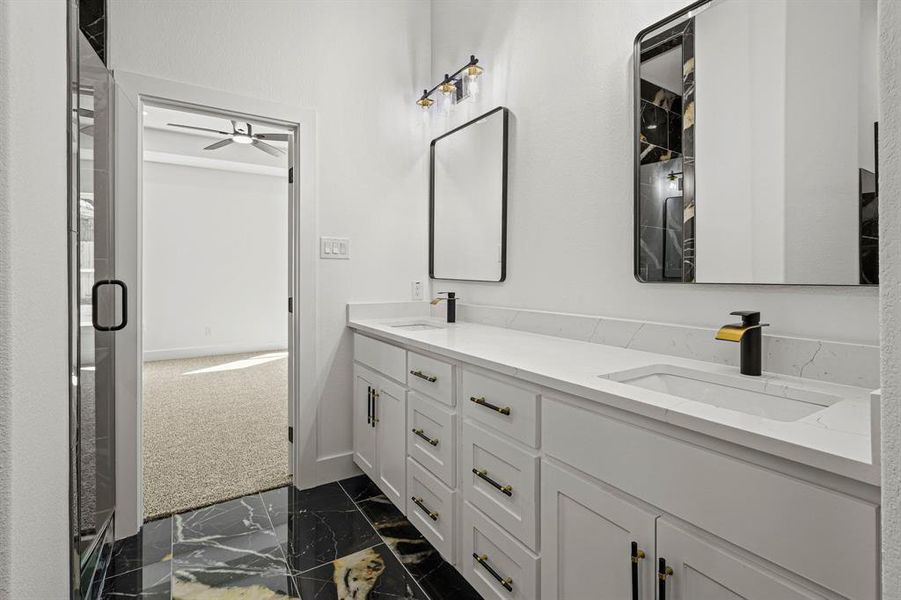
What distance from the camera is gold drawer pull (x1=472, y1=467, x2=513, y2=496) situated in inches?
54.0

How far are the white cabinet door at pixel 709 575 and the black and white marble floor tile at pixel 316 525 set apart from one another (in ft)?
4.36

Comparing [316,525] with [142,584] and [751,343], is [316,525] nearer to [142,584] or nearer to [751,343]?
[142,584]

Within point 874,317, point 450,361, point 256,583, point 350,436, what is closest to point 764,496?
point 874,317

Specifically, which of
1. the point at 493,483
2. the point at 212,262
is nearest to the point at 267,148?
the point at 212,262

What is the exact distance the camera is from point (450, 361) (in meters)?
1.67

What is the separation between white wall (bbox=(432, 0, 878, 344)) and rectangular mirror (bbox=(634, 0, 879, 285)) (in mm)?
69

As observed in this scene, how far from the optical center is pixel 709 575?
0.88m

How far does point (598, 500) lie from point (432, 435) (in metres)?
0.79

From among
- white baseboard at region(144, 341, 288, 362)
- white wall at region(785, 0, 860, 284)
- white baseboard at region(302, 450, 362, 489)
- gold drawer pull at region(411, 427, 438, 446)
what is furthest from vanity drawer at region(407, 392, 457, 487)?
white baseboard at region(144, 341, 288, 362)

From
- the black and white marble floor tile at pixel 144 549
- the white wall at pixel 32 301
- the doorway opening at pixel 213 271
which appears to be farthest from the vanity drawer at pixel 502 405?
the doorway opening at pixel 213 271

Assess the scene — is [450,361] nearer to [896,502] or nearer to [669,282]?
[669,282]

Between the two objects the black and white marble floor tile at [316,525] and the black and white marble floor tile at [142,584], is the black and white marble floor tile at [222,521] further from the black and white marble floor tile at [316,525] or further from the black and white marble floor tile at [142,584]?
the black and white marble floor tile at [142,584]

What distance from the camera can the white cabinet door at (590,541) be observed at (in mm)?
1005

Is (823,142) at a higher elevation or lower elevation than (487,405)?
higher
